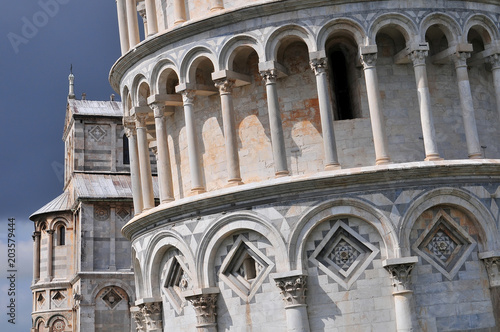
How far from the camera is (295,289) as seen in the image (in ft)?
56.0

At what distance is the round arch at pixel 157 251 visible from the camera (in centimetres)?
1889

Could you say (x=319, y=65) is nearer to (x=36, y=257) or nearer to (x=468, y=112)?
(x=468, y=112)

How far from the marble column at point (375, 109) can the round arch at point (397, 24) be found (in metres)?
0.64

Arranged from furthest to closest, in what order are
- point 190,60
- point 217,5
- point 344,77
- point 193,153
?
point 217,5 < point 190,60 < point 344,77 < point 193,153

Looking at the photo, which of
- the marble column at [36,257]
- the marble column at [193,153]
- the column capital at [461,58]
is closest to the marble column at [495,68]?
the column capital at [461,58]

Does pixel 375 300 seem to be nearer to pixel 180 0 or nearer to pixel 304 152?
pixel 304 152

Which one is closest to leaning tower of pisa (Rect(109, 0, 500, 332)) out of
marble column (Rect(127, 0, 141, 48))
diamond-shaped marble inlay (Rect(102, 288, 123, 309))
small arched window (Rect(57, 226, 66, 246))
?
marble column (Rect(127, 0, 141, 48))

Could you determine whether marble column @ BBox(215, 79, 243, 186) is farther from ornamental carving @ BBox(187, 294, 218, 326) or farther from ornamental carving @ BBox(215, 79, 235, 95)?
ornamental carving @ BBox(187, 294, 218, 326)

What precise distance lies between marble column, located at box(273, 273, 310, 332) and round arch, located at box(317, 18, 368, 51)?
5114 millimetres

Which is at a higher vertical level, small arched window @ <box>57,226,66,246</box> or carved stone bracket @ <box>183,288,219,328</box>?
small arched window @ <box>57,226,66,246</box>

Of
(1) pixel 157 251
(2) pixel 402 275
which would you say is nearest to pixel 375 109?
(2) pixel 402 275

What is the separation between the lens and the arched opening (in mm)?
18969

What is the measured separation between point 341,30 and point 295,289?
5888 mm

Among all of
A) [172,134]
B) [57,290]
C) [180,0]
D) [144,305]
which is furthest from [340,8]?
[57,290]
